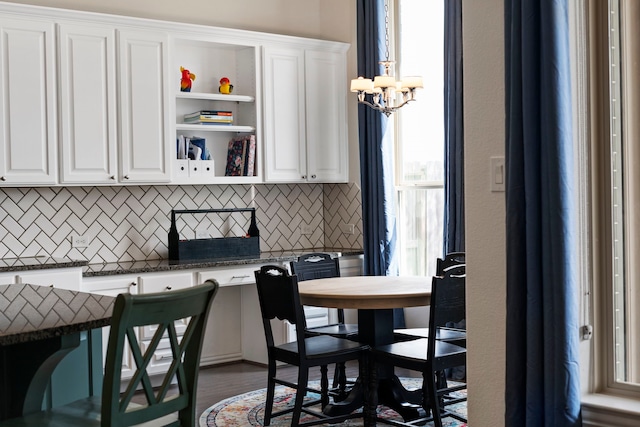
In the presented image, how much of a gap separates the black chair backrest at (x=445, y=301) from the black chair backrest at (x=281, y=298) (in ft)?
2.12

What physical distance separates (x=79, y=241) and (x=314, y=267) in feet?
5.49

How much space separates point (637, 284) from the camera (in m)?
2.68

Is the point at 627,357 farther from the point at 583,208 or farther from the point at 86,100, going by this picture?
the point at 86,100

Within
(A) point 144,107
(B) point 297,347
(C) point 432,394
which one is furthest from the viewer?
(A) point 144,107

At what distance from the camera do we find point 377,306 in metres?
4.27

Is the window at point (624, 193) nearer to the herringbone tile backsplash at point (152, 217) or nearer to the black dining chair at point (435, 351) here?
the black dining chair at point (435, 351)

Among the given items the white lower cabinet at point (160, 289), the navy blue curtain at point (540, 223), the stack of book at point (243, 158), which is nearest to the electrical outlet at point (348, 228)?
the stack of book at point (243, 158)

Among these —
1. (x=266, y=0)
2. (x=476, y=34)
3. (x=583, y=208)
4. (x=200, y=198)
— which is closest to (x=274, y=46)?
(x=266, y=0)

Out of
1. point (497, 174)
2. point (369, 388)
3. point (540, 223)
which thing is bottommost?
point (369, 388)

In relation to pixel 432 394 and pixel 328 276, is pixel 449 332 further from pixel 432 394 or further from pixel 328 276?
pixel 328 276

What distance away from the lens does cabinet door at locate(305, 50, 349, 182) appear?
6414 millimetres

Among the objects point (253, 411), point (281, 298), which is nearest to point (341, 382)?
point (253, 411)

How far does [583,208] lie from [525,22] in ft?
2.09

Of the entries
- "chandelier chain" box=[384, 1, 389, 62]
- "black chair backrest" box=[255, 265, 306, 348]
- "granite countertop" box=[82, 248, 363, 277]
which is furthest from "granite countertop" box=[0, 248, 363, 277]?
"chandelier chain" box=[384, 1, 389, 62]
